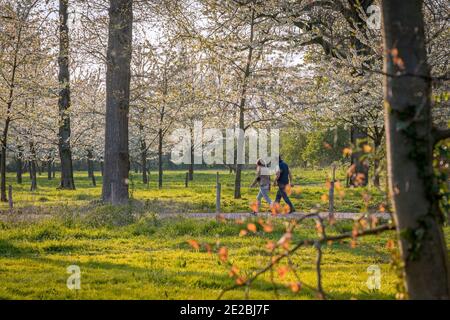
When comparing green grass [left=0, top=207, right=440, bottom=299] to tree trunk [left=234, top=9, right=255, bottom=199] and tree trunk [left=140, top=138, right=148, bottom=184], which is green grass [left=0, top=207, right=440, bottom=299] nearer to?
tree trunk [left=234, top=9, right=255, bottom=199]

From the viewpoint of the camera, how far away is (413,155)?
3.56m

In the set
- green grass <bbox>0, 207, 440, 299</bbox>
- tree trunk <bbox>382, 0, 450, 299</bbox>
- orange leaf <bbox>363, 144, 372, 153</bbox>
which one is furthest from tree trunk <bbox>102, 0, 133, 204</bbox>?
tree trunk <bbox>382, 0, 450, 299</bbox>

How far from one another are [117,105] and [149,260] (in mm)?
10722

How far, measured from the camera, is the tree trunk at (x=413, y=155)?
3523mm

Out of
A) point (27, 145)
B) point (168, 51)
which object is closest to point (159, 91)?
point (168, 51)

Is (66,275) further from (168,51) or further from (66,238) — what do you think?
(168,51)

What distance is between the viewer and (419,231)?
11.4 feet

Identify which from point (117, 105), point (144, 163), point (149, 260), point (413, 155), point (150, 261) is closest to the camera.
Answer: point (413, 155)

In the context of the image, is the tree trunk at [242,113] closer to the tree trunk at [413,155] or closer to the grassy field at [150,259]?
the grassy field at [150,259]

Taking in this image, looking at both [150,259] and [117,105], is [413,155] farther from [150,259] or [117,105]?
[117,105]

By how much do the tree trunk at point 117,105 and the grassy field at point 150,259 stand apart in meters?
3.07

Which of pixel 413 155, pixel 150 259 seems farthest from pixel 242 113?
pixel 413 155

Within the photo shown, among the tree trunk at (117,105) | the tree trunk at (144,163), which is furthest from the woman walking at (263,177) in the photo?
the tree trunk at (144,163)

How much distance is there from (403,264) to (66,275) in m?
6.58
